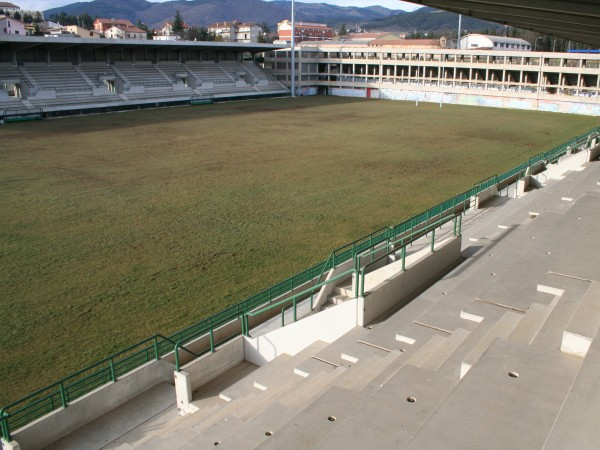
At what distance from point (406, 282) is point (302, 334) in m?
2.34

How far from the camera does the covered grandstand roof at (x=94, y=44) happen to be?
157ft

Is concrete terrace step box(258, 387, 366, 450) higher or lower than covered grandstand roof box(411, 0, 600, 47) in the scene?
lower

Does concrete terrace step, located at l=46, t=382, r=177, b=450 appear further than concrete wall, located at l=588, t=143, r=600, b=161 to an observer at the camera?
No

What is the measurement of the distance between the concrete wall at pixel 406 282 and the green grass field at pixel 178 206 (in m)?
3.94

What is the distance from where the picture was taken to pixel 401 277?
1054 centimetres

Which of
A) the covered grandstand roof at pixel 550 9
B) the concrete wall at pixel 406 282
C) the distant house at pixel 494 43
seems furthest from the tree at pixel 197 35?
the covered grandstand roof at pixel 550 9

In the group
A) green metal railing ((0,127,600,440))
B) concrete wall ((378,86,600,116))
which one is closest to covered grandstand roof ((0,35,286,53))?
concrete wall ((378,86,600,116))

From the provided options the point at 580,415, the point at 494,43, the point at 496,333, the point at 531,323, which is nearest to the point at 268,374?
the point at 496,333

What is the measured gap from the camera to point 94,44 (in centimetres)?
5344

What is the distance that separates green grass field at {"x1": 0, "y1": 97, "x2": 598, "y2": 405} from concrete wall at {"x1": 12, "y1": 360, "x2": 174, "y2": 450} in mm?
1507

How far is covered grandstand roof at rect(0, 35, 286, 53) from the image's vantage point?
48.0m

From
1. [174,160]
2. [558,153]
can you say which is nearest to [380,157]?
[558,153]

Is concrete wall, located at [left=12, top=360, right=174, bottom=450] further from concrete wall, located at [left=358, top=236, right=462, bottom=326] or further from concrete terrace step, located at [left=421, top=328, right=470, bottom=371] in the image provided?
concrete terrace step, located at [left=421, top=328, right=470, bottom=371]

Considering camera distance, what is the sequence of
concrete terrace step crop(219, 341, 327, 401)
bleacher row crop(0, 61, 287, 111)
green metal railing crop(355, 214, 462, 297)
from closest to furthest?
1. concrete terrace step crop(219, 341, 327, 401)
2. green metal railing crop(355, 214, 462, 297)
3. bleacher row crop(0, 61, 287, 111)
